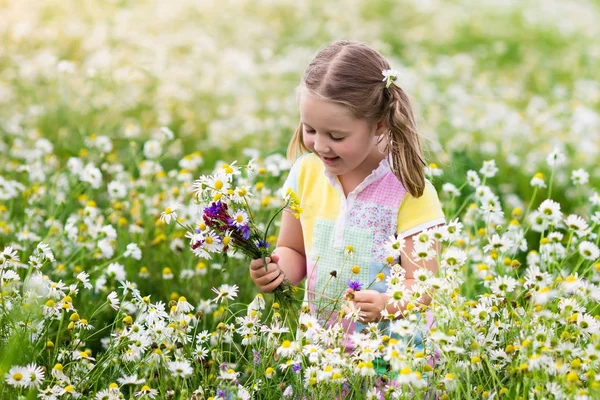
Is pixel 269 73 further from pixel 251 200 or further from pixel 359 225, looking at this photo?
pixel 359 225

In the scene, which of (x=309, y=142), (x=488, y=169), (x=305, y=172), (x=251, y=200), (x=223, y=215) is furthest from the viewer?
(x=251, y=200)

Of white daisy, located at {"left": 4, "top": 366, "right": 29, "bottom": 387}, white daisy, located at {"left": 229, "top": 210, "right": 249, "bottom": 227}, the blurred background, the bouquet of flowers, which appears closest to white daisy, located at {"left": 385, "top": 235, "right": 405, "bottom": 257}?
the bouquet of flowers

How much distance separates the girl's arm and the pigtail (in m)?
0.44

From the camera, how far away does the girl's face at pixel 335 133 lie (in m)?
2.48

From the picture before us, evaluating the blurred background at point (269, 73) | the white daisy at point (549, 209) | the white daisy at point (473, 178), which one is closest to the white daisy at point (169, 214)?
the blurred background at point (269, 73)

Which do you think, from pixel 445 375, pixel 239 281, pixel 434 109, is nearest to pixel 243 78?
pixel 434 109

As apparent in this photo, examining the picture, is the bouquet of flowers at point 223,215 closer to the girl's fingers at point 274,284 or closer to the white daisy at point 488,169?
the girl's fingers at point 274,284

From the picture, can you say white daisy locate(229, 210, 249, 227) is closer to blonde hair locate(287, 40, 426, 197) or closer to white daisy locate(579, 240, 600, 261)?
blonde hair locate(287, 40, 426, 197)

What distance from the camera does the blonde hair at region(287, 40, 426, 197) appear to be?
2488mm

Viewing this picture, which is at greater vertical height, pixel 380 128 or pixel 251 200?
pixel 380 128

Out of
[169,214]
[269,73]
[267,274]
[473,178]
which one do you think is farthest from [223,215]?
[269,73]

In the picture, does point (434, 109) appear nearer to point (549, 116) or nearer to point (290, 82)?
point (549, 116)

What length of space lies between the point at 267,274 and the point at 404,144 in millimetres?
621

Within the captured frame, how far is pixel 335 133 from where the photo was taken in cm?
251
